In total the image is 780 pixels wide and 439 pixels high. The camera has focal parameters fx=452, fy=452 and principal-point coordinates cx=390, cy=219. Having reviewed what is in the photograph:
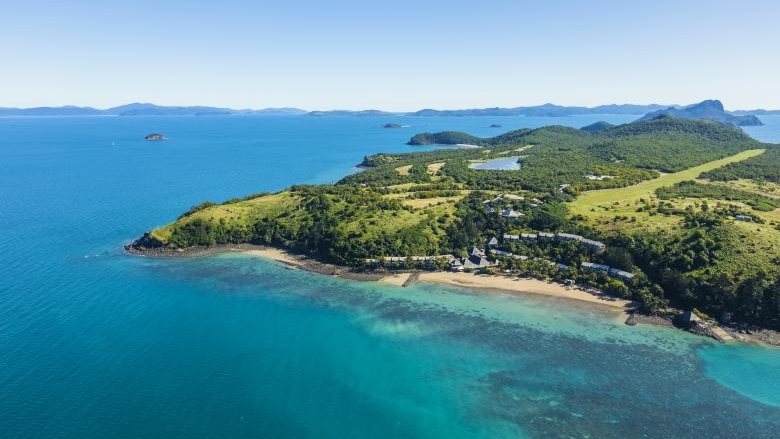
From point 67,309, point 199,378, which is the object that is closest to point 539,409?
point 199,378

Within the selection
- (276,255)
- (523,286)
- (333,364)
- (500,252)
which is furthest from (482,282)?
(276,255)

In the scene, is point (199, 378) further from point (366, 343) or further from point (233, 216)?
point (233, 216)

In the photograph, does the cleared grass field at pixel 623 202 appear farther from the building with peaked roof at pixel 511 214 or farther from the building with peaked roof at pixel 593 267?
the building with peaked roof at pixel 593 267

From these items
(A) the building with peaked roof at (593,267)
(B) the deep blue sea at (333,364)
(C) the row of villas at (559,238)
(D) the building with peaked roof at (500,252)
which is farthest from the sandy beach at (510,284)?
(C) the row of villas at (559,238)

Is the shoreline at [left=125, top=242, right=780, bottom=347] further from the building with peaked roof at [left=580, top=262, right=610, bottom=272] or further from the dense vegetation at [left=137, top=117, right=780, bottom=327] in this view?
the building with peaked roof at [left=580, top=262, right=610, bottom=272]

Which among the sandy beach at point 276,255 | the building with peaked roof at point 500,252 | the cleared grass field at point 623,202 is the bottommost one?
the sandy beach at point 276,255
